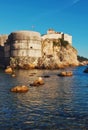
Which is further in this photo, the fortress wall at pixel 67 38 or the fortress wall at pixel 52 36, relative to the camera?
the fortress wall at pixel 67 38

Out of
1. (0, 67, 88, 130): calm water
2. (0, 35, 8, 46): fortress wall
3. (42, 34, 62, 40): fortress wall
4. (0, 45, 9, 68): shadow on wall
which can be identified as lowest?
(0, 67, 88, 130): calm water

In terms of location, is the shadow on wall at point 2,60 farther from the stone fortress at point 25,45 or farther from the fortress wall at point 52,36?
the fortress wall at point 52,36

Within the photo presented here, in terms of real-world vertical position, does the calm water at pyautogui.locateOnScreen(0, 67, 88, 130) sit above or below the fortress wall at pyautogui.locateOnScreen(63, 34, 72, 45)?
below

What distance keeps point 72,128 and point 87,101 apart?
1072 centimetres

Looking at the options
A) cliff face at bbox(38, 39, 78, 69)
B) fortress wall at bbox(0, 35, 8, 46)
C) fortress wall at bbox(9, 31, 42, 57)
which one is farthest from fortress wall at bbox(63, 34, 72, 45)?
fortress wall at bbox(9, 31, 42, 57)

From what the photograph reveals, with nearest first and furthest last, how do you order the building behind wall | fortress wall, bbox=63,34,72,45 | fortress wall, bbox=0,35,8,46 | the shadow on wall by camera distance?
the shadow on wall
fortress wall, bbox=0,35,8,46
the building behind wall
fortress wall, bbox=63,34,72,45

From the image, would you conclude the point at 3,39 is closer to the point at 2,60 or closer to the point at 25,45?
the point at 2,60

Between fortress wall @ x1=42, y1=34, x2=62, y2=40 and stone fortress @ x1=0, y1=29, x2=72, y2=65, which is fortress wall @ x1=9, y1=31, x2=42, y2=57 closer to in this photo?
stone fortress @ x1=0, y1=29, x2=72, y2=65

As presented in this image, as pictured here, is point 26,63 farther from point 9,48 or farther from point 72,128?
point 72,128

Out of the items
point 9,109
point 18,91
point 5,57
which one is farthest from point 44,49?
point 9,109

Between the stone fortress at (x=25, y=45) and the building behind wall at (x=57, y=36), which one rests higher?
the building behind wall at (x=57, y=36)

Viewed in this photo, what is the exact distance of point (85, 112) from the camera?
2559 centimetres

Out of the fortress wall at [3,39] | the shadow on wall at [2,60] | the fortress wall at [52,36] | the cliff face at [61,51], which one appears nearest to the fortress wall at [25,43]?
the shadow on wall at [2,60]

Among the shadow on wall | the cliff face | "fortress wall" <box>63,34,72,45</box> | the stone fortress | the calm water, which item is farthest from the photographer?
"fortress wall" <box>63,34,72,45</box>
